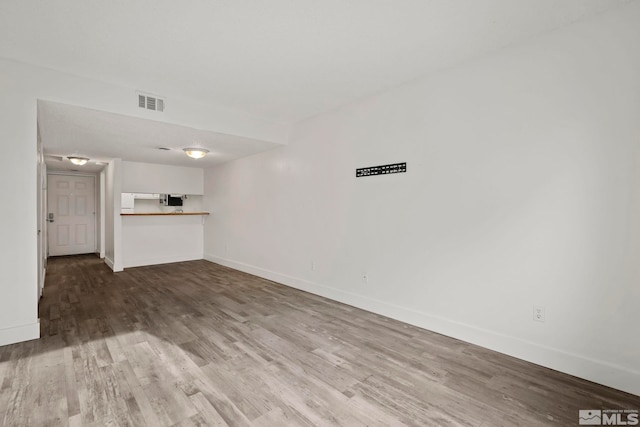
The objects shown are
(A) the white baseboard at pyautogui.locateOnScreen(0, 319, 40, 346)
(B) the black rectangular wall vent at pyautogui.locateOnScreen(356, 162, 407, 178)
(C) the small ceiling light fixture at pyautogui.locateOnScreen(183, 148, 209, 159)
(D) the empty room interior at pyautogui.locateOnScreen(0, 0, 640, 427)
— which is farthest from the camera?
(C) the small ceiling light fixture at pyautogui.locateOnScreen(183, 148, 209, 159)

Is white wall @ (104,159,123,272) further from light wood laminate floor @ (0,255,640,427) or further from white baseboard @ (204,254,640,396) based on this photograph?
white baseboard @ (204,254,640,396)

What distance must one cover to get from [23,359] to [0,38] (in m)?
2.56

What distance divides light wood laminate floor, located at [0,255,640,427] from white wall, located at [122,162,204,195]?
133 inches

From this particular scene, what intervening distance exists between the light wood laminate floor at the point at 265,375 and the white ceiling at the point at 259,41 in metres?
2.37

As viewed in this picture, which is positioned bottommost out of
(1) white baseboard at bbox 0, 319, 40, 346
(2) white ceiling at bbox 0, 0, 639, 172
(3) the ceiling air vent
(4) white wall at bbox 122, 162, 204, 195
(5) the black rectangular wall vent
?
(1) white baseboard at bbox 0, 319, 40, 346

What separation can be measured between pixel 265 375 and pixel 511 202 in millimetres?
2404

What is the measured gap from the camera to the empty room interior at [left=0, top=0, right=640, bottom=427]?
6.64ft

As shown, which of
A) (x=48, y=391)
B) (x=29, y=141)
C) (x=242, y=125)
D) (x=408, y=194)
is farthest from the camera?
(x=242, y=125)

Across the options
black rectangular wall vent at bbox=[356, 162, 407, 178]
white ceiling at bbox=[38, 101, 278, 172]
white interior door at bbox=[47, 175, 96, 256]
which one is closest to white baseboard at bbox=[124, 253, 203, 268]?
white ceiling at bbox=[38, 101, 278, 172]

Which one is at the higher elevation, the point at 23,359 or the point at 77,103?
the point at 77,103

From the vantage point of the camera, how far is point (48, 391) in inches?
79.7

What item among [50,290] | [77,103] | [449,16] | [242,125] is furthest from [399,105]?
[50,290]

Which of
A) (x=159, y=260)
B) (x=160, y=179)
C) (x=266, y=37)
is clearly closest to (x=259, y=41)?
(x=266, y=37)

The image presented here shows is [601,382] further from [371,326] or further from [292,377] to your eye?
[292,377]
